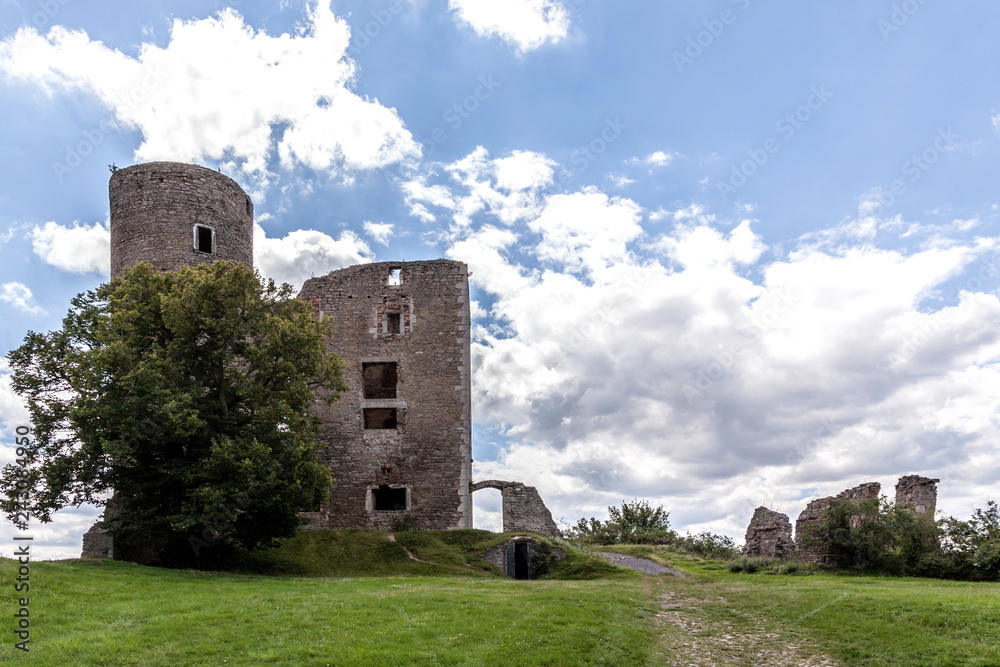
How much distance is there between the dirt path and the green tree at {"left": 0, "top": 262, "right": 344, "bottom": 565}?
1055 centimetres

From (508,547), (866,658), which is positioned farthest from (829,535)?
(866,658)

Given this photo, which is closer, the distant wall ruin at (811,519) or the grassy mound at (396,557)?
the grassy mound at (396,557)

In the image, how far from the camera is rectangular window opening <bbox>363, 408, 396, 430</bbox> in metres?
30.7

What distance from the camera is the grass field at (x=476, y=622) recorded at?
1102 centimetres

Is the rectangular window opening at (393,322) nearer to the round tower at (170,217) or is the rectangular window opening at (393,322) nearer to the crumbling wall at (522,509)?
the round tower at (170,217)

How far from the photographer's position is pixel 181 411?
18625 mm

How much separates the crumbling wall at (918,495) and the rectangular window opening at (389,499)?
1775cm

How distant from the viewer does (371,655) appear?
10812 millimetres

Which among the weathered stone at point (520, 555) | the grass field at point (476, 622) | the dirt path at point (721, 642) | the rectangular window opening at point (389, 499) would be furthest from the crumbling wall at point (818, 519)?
the rectangular window opening at point (389, 499)

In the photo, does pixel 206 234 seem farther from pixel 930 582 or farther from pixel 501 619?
pixel 930 582

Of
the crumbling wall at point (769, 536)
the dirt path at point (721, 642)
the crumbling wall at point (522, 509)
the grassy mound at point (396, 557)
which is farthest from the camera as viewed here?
the crumbling wall at point (522, 509)

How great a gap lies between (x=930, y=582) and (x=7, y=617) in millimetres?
21207

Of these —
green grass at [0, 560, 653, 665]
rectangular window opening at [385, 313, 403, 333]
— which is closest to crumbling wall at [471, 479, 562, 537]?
rectangular window opening at [385, 313, 403, 333]

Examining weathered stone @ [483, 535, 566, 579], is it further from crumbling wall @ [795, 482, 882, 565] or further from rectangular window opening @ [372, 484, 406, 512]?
crumbling wall @ [795, 482, 882, 565]
